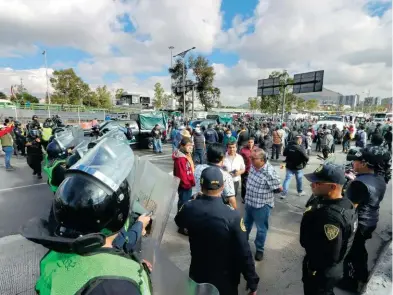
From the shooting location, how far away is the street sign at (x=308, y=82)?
1836cm

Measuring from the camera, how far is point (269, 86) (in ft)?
69.9

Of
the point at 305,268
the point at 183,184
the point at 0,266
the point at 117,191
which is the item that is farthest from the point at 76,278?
the point at 0,266

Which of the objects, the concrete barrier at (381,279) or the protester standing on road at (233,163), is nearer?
the concrete barrier at (381,279)

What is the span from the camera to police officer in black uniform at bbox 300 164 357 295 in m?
1.94

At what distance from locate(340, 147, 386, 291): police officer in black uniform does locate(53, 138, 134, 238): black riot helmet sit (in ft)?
8.14

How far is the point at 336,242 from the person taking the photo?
1927 millimetres

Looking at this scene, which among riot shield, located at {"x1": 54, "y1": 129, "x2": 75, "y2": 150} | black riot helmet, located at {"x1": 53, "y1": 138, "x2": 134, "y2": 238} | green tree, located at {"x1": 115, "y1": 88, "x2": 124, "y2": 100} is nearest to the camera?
black riot helmet, located at {"x1": 53, "y1": 138, "x2": 134, "y2": 238}

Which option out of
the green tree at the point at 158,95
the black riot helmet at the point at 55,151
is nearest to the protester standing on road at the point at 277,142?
the black riot helmet at the point at 55,151

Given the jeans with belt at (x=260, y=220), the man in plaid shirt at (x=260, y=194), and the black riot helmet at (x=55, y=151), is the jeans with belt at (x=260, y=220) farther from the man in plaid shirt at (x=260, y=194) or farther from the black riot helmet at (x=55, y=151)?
the black riot helmet at (x=55, y=151)

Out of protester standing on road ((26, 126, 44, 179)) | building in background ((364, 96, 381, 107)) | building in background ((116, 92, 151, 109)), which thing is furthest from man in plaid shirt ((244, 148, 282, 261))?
building in background ((364, 96, 381, 107))

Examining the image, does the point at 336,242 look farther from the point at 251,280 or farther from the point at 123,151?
the point at 123,151

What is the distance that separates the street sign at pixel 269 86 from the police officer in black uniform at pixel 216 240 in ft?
67.4

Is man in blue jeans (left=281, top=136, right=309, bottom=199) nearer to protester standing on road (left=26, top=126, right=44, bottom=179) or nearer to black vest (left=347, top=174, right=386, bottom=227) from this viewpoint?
black vest (left=347, top=174, right=386, bottom=227)

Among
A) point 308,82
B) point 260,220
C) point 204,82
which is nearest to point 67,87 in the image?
point 204,82
